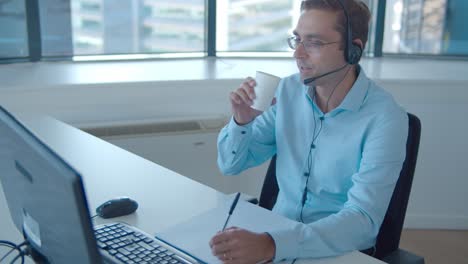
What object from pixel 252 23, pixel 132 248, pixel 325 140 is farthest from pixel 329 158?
pixel 252 23

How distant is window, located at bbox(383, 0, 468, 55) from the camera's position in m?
3.40

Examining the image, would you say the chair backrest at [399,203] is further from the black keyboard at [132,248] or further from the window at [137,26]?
the window at [137,26]

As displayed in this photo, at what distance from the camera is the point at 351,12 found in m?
1.54

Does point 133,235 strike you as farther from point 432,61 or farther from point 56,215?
point 432,61

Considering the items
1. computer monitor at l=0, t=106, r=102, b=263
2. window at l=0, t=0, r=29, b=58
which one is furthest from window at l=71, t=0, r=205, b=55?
computer monitor at l=0, t=106, r=102, b=263

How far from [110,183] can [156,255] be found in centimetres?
54

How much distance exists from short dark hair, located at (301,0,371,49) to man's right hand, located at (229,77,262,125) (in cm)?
27

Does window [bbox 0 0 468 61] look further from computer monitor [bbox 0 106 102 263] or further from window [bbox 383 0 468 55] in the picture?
computer monitor [bbox 0 106 102 263]

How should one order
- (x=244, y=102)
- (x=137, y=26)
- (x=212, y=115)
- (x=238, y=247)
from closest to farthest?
(x=238, y=247)
(x=244, y=102)
(x=212, y=115)
(x=137, y=26)

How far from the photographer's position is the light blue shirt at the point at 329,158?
4.30 feet

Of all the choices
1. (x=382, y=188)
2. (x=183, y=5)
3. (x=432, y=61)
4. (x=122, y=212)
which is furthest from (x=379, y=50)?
(x=122, y=212)

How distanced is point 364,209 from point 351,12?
525 millimetres

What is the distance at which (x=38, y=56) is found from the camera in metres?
3.05

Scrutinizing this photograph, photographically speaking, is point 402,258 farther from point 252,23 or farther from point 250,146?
point 252,23
